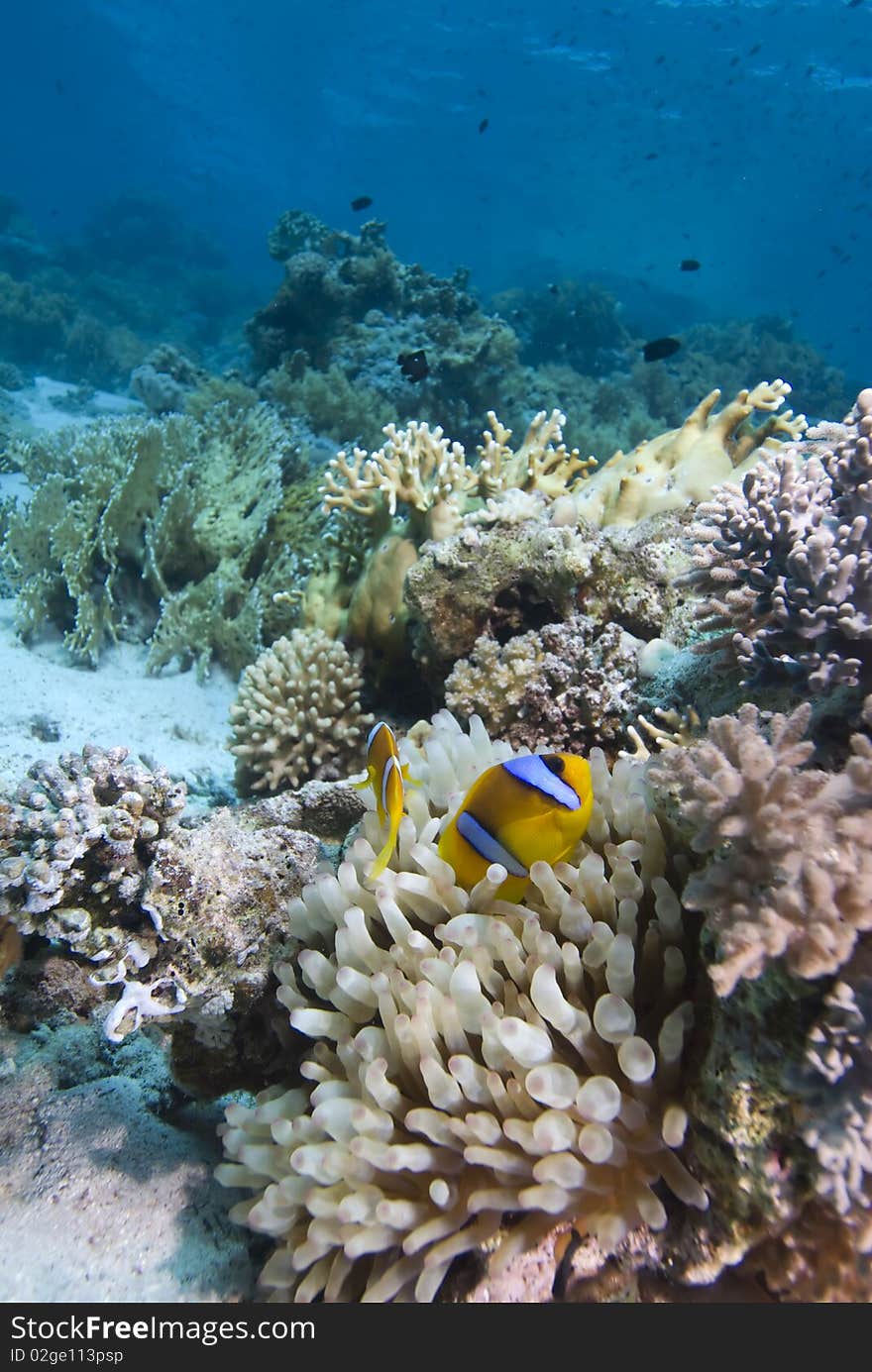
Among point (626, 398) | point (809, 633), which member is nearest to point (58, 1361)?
point (809, 633)

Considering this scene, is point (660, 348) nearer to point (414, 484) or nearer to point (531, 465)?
point (531, 465)

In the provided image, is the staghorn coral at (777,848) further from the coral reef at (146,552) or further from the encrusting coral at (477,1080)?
the coral reef at (146,552)

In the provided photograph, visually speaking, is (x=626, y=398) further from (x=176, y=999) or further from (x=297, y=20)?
(x=297, y=20)

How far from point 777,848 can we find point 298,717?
318 cm

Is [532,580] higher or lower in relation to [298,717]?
higher

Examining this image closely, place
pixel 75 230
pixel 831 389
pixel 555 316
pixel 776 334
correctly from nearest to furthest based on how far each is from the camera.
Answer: pixel 831 389 → pixel 555 316 → pixel 776 334 → pixel 75 230

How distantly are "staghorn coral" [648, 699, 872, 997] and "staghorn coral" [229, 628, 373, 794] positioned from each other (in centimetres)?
289

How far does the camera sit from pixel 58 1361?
1635 millimetres

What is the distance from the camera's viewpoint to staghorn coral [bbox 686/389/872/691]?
2.08 m

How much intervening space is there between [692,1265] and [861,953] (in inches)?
31.0

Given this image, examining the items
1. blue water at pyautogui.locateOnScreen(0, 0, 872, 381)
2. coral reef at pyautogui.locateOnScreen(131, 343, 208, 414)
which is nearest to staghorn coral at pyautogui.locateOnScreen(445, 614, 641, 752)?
coral reef at pyautogui.locateOnScreen(131, 343, 208, 414)

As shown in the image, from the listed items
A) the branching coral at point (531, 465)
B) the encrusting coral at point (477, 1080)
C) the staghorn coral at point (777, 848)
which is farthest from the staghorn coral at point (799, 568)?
the branching coral at point (531, 465)

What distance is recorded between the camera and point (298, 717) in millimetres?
4242

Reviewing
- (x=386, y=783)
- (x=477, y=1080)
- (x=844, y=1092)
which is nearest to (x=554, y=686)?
(x=386, y=783)
